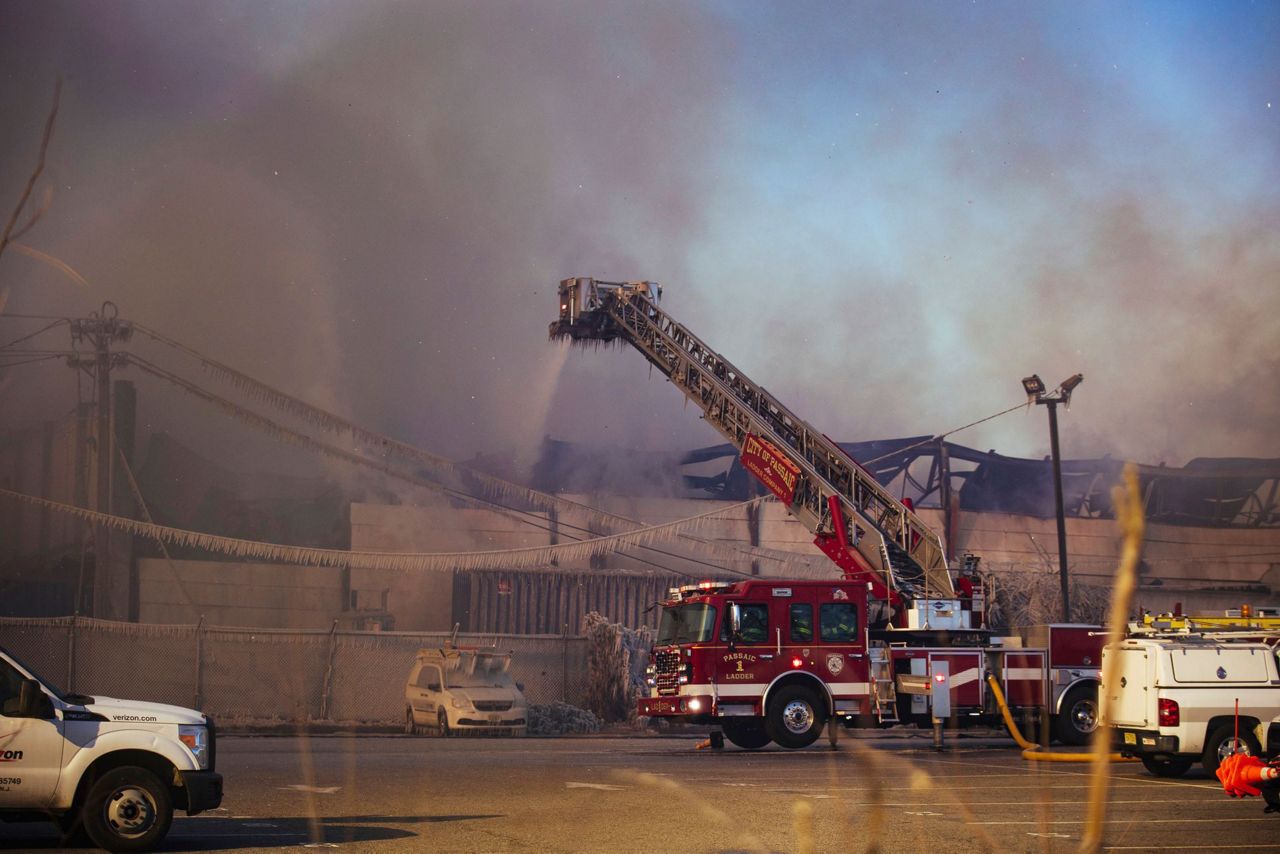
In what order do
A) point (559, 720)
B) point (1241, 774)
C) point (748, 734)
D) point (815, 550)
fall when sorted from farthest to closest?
point (815, 550), point (559, 720), point (748, 734), point (1241, 774)

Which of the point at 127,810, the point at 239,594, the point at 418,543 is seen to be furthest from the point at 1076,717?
the point at 239,594

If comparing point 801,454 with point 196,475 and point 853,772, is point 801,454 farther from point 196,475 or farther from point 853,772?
point 196,475

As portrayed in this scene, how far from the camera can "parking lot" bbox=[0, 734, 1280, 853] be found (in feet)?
34.7

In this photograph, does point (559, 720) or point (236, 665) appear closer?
point (236, 665)

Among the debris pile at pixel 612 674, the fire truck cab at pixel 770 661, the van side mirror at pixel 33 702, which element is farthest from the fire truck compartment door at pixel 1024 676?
the van side mirror at pixel 33 702

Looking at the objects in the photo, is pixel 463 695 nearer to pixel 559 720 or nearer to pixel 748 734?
pixel 559 720

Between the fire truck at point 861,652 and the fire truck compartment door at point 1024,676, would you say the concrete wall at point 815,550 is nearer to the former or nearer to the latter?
the fire truck at point 861,652

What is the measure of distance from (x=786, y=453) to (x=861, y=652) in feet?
16.2

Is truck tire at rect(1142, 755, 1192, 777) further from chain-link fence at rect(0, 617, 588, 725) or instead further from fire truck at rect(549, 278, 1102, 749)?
chain-link fence at rect(0, 617, 588, 725)

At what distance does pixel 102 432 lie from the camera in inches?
1350

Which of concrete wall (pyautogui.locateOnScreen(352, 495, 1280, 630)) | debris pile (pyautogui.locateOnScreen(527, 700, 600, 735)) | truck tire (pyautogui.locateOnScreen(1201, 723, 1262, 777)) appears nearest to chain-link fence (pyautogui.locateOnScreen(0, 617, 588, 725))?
debris pile (pyautogui.locateOnScreen(527, 700, 600, 735))

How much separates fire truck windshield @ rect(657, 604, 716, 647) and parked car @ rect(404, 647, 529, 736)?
14.4 feet

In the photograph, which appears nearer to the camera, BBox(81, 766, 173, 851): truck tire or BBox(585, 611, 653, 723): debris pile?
BBox(81, 766, 173, 851): truck tire

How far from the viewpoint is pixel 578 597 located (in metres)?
40.2
